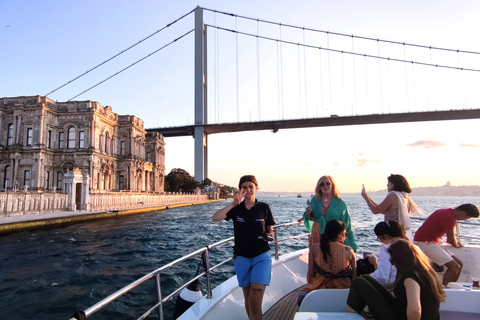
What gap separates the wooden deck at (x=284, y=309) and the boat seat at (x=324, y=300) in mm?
778

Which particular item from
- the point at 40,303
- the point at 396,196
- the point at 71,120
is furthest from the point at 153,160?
the point at 396,196

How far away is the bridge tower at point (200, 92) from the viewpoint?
47000mm

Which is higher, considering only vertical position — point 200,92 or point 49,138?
point 200,92

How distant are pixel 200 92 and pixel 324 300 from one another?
46534mm

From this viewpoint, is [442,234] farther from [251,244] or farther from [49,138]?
[49,138]

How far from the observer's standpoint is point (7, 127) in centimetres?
3119

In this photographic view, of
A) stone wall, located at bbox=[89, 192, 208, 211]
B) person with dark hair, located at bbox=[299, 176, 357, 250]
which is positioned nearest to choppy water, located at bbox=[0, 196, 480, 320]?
person with dark hair, located at bbox=[299, 176, 357, 250]

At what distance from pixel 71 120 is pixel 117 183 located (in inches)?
410

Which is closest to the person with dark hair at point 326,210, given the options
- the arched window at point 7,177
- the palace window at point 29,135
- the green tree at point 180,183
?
the palace window at point 29,135

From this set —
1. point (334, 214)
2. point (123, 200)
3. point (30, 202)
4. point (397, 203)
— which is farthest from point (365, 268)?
point (123, 200)

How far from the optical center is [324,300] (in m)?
2.07

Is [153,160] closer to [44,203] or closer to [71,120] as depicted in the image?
[71,120]

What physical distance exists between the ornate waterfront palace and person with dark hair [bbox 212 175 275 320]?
1119 inches

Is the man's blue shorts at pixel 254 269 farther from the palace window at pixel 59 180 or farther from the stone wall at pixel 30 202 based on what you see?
the palace window at pixel 59 180
